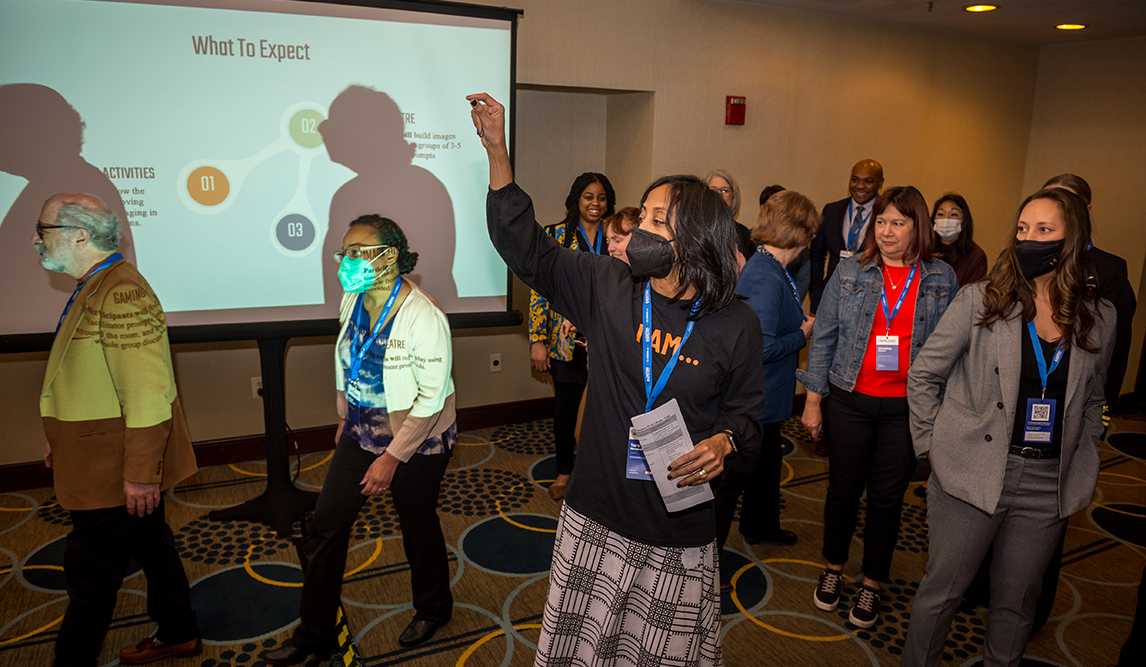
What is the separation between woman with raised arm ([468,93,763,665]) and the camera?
1.53m

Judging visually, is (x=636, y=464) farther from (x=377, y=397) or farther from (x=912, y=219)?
(x=912, y=219)

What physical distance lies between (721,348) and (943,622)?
3.90 ft

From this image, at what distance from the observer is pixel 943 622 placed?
6.84 ft

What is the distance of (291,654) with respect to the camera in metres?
2.38

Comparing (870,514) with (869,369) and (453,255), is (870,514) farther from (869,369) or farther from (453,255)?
(453,255)

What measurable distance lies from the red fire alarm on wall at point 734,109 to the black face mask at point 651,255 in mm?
3658

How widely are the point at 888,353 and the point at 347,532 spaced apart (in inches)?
74.4

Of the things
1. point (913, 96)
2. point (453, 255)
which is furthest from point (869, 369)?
point (913, 96)

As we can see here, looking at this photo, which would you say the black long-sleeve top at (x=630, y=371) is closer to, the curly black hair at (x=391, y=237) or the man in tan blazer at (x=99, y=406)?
the curly black hair at (x=391, y=237)

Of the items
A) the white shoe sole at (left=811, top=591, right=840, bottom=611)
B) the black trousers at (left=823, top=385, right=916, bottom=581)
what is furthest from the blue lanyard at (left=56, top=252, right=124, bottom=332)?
the white shoe sole at (left=811, top=591, right=840, bottom=611)

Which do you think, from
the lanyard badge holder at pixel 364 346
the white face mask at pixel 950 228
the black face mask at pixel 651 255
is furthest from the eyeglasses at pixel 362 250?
the white face mask at pixel 950 228

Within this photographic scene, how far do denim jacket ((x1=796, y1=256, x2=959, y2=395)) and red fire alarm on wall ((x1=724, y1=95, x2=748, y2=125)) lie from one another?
2470 mm

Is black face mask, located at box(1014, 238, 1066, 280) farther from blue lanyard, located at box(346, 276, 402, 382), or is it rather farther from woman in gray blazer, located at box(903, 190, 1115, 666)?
blue lanyard, located at box(346, 276, 402, 382)

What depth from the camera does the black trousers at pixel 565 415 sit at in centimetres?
363
